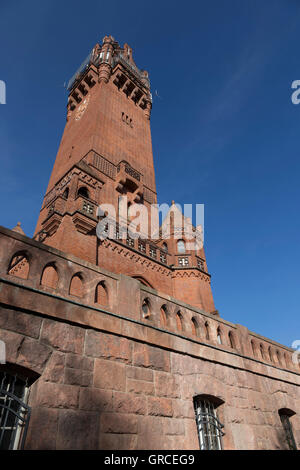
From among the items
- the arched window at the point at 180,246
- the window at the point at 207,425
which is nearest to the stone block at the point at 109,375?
the window at the point at 207,425

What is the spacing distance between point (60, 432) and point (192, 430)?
8.50 feet

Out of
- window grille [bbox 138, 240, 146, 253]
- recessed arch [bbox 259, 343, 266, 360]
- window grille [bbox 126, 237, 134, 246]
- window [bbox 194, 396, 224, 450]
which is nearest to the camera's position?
window [bbox 194, 396, 224, 450]

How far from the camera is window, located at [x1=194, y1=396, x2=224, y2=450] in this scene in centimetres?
592

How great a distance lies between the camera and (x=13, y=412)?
382cm

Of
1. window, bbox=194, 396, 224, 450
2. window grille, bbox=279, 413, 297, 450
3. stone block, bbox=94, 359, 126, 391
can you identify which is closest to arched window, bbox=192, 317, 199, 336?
window, bbox=194, 396, 224, 450

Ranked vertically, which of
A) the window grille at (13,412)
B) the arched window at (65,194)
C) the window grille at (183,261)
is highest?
the arched window at (65,194)

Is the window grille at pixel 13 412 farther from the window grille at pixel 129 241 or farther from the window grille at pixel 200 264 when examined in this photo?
the window grille at pixel 200 264

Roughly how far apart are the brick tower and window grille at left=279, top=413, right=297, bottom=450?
25.2 ft

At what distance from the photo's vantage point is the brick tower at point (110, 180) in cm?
1348

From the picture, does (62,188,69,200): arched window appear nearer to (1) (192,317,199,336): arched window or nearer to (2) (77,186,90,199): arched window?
(2) (77,186,90,199): arched window

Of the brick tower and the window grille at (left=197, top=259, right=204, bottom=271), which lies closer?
the brick tower

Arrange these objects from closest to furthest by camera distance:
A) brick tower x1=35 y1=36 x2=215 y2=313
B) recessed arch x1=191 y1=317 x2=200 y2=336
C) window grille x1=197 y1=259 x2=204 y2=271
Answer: recessed arch x1=191 y1=317 x2=200 y2=336, brick tower x1=35 y1=36 x2=215 y2=313, window grille x1=197 y1=259 x2=204 y2=271

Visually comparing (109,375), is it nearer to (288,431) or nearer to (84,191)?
(288,431)
